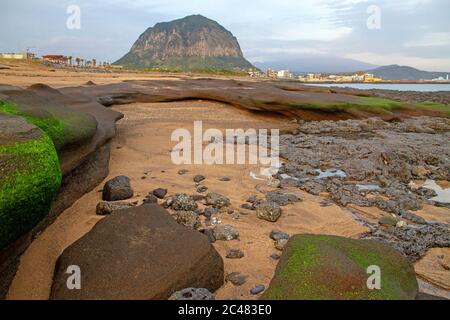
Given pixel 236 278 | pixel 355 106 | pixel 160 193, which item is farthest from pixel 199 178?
pixel 355 106

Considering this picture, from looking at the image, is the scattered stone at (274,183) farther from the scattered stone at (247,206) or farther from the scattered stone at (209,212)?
the scattered stone at (209,212)

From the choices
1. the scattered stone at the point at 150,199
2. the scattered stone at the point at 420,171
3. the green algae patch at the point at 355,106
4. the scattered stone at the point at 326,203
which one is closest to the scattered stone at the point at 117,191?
the scattered stone at the point at 150,199

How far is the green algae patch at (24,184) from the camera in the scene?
248cm

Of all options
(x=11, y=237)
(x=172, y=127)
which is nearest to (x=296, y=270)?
(x=11, y=237)

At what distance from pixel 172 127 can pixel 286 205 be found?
5.80 metres

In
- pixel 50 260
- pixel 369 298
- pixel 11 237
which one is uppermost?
pixel 11 237

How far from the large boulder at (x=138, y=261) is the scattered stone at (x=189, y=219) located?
0.64 m

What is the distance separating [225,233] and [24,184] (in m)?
2.05

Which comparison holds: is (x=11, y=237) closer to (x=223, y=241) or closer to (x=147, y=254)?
(x=147, y=254)

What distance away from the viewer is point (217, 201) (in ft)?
15.6

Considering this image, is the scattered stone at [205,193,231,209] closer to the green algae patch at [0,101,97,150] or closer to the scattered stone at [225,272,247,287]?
the scattered stone at [225,272,247,287]

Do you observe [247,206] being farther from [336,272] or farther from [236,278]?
[336,272]

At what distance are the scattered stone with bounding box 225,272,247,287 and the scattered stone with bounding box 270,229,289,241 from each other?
0.80m

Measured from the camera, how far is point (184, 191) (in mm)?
5188
